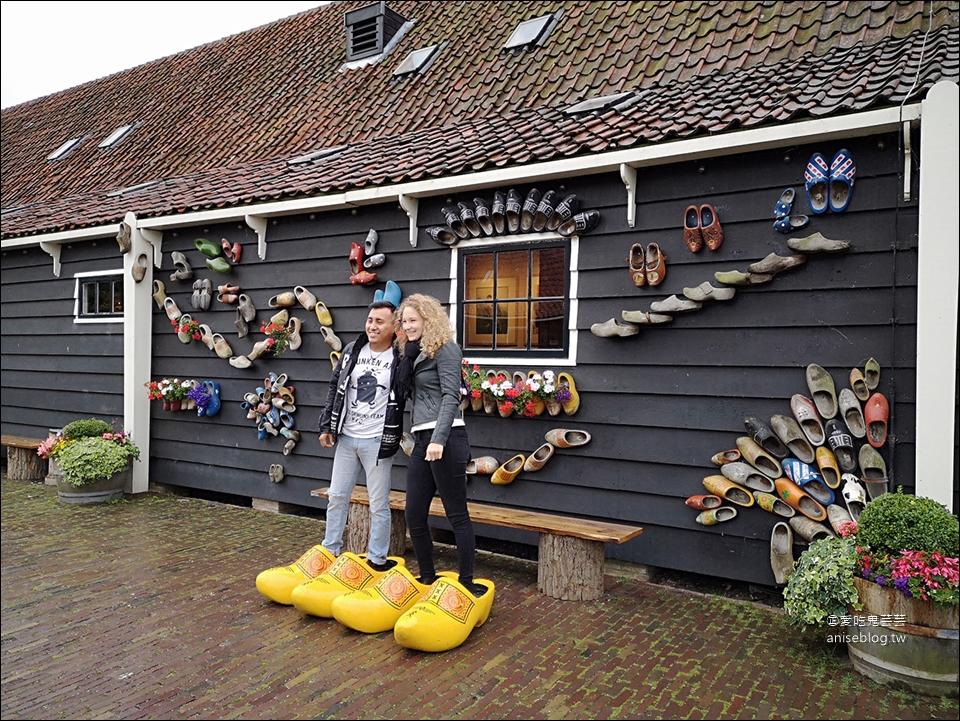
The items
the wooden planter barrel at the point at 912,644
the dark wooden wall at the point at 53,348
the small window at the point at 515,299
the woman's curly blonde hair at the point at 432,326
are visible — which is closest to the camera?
the wooden planter barrel at the point at 912,644

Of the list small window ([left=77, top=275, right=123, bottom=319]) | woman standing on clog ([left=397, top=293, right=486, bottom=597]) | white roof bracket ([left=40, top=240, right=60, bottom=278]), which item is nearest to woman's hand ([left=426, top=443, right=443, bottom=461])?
woman standing on clog ([left=397, top=293, right=486, bottom=597])

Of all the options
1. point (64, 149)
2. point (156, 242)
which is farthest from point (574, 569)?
point (64, 149)

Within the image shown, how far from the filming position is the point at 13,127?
44.5ft

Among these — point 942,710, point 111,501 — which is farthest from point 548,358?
point 111,501

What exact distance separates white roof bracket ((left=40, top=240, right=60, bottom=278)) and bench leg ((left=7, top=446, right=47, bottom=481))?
2.16 metres

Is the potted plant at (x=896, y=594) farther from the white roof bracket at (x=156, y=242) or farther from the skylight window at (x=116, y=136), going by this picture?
the skylight window at (x=116, y=136)

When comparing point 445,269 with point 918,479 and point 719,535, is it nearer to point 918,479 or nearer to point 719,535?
point 719,535

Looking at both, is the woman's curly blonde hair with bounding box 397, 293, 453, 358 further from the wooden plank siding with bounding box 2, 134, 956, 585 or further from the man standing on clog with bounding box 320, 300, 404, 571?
the wooden plank siding with bounding box 2, 134, 956, 585

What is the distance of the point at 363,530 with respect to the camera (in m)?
5.66

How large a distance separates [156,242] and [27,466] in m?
3.24

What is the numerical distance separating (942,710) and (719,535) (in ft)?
5.67

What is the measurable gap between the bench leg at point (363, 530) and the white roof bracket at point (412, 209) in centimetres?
223

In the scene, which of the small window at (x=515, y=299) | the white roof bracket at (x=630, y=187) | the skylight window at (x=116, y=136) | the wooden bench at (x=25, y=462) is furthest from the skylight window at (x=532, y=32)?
the wooden bench at (x=25, y=462)

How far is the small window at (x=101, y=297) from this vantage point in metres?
8.50
